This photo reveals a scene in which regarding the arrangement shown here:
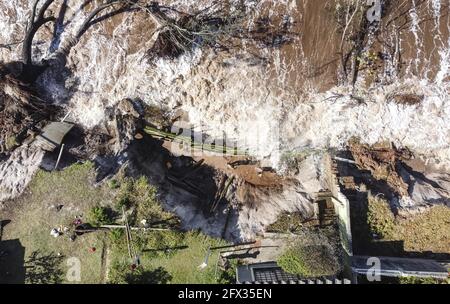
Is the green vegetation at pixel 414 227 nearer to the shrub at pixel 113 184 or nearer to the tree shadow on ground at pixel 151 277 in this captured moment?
the tree shadow on ground at pixel 151 277

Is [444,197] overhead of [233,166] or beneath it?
beneath

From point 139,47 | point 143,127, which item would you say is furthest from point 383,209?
point 139,47

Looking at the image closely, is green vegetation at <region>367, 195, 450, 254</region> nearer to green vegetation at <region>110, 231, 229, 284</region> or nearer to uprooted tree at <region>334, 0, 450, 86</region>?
uprooted tree at <region>334, 0, 450, 86</region>

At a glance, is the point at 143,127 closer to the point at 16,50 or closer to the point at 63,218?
the point at 63,218

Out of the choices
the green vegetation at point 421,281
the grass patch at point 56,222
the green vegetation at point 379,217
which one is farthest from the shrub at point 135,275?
the green vegetation at point 421,281

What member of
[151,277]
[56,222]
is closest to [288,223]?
[151,277]

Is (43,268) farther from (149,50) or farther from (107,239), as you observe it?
(149,50)

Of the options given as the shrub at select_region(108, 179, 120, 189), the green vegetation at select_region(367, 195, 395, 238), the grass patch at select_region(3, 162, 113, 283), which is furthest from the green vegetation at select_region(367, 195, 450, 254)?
the grass patch at select_region(3, 162, 113, 283)
